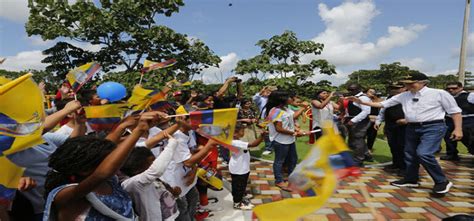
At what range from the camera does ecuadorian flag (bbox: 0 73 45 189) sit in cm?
154

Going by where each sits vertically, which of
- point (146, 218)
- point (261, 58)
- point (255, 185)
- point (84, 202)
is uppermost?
point (261, 58)

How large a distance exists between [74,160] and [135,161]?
2.20 feet

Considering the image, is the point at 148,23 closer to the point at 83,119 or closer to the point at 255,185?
the point at 255,185

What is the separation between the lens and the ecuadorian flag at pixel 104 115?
7.63 ft

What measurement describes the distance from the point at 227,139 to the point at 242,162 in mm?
1402

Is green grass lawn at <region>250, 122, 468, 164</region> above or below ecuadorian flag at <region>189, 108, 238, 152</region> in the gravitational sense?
below

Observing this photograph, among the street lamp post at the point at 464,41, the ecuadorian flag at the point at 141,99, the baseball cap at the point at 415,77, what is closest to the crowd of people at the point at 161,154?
the baseball cap at the point at 415,77

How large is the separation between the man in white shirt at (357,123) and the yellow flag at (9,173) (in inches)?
212

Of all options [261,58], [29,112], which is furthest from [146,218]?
[261,58]

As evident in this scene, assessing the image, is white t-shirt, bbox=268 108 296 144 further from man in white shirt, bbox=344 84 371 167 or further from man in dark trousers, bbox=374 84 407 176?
man in dark trousers, bbox=374 84 407 176

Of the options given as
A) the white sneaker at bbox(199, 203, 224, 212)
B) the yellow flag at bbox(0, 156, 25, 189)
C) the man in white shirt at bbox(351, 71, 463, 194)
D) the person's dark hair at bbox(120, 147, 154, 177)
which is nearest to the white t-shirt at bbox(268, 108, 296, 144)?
the white sneaker at bbox(199, 203, 224, 212)

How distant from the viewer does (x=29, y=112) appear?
5.44 ft

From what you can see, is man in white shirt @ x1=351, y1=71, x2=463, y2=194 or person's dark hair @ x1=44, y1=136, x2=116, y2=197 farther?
man in white shirt @ x1=351, y1=71, x2=463, y2=194

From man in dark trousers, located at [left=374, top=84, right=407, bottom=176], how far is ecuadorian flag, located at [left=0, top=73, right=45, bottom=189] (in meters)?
5.31
